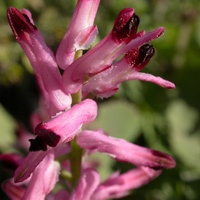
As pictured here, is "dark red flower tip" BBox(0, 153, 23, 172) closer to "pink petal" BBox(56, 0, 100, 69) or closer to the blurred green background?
"pink petal" BBox(56, 0, 100, 69)

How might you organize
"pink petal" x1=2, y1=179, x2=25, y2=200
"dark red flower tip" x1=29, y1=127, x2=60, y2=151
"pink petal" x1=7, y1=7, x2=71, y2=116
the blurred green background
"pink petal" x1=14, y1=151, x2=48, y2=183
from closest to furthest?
"dark red flower tip" x1=29, y1=127, x2=60, y2=151 → "pink petal" x1=14, y1=151, x2=48, y2=183 → "pink petal" x1=7, y1=7, x2=71, y2=116 → "pink petal" x1=2, y1=179, x2=25, y2=200 → the blurred green background

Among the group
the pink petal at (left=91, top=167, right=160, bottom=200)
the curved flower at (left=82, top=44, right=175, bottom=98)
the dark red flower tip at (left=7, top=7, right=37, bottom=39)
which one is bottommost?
the pink petal at (left=91, top=167, right=160, bottom=200)

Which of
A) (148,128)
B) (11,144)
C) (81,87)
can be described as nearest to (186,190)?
(148,128)

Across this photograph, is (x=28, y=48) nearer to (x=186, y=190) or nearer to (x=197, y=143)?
(x=186, y=190)

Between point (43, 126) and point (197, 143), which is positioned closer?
point (43, 126)

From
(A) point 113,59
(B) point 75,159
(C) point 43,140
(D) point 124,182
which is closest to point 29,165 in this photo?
(C) point 43,140

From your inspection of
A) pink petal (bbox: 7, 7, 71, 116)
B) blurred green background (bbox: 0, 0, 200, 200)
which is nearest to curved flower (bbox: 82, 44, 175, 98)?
pink petal (bbox: 7, 7, 71, 116)

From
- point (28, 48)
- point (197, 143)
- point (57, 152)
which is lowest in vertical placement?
point (197, 143)
